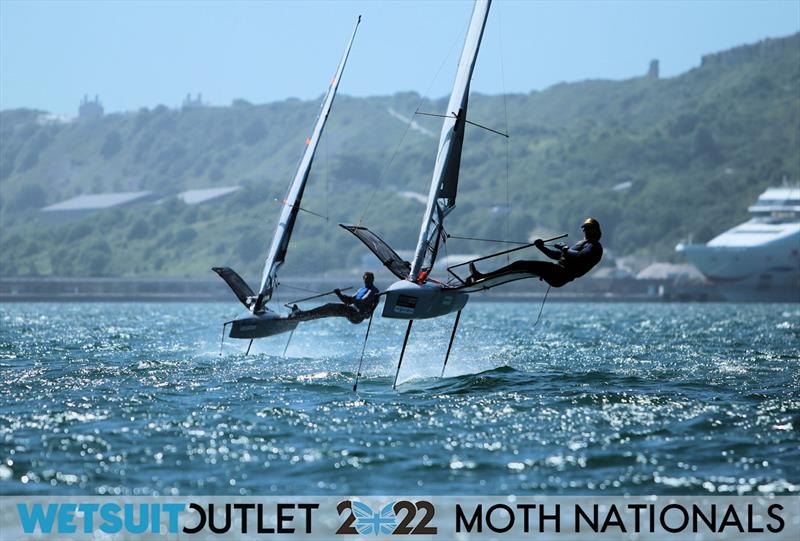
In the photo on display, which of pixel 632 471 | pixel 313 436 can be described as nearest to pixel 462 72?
pixel 313 436

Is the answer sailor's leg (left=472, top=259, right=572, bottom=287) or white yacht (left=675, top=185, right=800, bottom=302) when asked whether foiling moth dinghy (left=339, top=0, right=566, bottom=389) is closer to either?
sailor's leg (left=472, top=259, right=572, bottom=287)

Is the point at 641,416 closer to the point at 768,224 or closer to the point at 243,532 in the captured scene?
the point at 243,532

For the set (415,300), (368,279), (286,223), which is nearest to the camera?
(415,300)

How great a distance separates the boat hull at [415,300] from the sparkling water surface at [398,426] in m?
1.49

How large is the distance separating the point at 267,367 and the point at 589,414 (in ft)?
39.5

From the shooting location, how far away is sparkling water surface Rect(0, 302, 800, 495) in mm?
15789

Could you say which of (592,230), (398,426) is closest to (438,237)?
(592,230)

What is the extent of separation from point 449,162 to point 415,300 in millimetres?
3624

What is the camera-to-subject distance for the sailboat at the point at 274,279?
33219 mm

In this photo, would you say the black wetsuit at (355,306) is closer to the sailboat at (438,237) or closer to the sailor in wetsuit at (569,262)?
the sailboat at (438,237)

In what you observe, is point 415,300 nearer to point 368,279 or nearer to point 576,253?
point 576,253

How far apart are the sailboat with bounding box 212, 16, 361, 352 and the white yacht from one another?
11118 centimetres

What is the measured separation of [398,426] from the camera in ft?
64.7

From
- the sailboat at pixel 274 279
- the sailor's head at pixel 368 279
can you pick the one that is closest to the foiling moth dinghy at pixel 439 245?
the sailor's head at pixel 368 279
